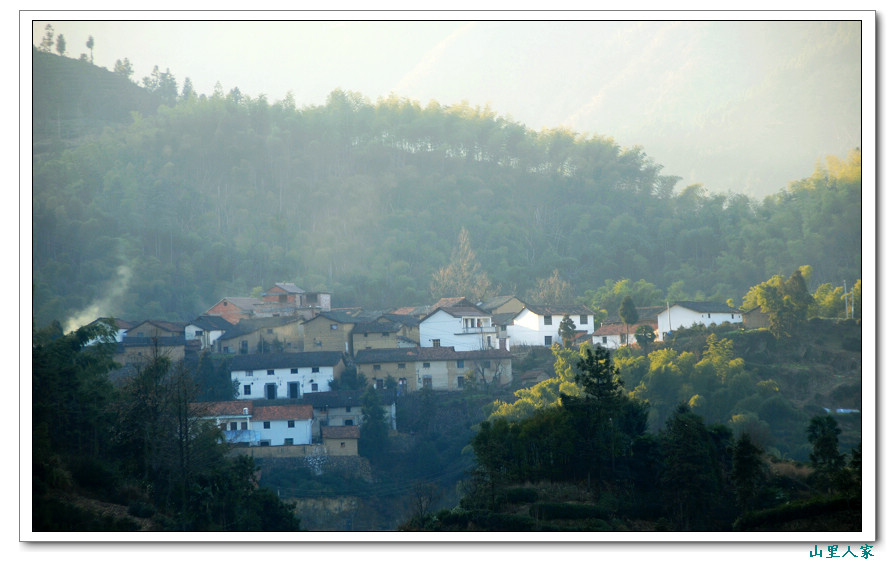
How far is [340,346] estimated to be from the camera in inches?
806

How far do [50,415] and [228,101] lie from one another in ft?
125

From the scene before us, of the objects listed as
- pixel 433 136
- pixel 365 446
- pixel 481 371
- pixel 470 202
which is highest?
pixel 433 136

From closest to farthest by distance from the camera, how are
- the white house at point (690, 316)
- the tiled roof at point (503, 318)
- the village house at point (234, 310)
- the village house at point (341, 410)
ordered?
the village house at point (341, 410), the white house at point (690, 316), the tiled roof at point (503, 318), the village house at point (234, 310)

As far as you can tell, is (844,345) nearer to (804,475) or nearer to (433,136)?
(804,475)

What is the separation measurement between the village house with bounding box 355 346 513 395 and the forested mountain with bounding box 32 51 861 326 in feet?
38.1

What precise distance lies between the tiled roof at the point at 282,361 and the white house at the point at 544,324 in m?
5.16

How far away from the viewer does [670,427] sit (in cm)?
975

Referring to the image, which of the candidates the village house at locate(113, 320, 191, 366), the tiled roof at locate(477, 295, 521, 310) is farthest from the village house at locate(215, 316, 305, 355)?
the tiled roof at locate(477, 295, 521, 310)

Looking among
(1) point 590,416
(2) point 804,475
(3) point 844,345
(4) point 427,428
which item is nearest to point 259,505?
(1) point 590,416

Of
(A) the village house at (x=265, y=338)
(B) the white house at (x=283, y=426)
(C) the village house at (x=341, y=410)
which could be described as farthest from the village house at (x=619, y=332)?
(B) the white house at (x=283, y=426)

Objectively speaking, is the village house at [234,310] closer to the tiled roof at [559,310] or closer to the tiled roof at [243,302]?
the tiled roof at [243,302]

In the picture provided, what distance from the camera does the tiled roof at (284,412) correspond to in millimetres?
15969

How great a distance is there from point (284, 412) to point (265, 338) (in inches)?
199

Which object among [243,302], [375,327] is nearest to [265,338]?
[375,327]
